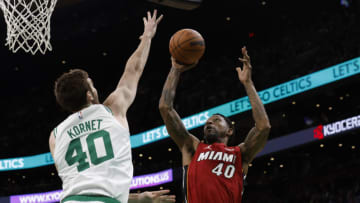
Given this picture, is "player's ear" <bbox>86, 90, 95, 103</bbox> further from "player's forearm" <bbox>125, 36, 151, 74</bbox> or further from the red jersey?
the red jersey

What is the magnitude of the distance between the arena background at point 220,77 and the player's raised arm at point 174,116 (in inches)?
326

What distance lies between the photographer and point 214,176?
3.83 m

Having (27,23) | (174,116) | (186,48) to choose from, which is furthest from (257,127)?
(27,23)

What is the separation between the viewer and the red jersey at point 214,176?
3.76 meters

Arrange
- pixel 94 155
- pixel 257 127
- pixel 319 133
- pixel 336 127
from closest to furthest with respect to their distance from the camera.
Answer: pixel 94 155 < pixel 257 127 < pixel 336 127 < pixel 319 133

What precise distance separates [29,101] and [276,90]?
11100 mm

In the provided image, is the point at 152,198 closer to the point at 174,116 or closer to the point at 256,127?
the point at 174,116

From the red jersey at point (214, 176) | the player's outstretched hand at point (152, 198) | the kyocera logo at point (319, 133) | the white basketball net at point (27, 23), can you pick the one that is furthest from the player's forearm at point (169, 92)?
the kyocera logo at point (319, 133)

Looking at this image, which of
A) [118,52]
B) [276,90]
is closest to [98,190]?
[276,90]

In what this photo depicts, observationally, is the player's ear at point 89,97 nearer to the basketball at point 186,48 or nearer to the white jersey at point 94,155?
the white jersey at point 94,155

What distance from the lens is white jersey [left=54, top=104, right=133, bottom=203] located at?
7.18 feet

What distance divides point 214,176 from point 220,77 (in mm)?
12396

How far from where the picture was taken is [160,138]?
611 inches

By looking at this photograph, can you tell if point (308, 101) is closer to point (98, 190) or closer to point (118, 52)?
point (118, 52)
